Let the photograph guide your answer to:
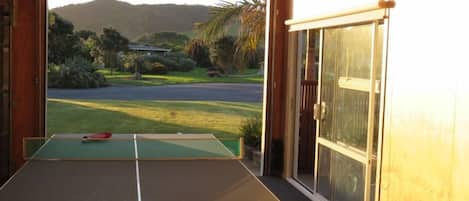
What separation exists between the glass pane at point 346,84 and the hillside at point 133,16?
795 cm

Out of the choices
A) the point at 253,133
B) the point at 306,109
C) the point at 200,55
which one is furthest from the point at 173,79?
the point at 306,109

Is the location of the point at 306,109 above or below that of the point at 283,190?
above

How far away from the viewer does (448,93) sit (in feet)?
11.7

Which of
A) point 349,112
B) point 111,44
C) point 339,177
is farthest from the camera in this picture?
point 111,44

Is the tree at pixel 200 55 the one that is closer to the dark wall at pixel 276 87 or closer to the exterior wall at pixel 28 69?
the dark wall at pixel 276 87

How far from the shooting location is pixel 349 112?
17.7 feet

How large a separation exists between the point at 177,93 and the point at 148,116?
167 centimetres

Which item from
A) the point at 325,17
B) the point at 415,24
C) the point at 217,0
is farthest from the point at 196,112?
the point at 415,24

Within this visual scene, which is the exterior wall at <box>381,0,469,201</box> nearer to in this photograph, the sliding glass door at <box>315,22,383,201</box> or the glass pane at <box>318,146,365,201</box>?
the sliding glass door at <box>315,22,383,201</box>

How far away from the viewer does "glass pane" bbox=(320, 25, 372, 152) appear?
5.05m

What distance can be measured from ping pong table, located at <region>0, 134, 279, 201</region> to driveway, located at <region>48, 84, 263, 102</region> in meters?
8.86

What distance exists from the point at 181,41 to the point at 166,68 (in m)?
0.87

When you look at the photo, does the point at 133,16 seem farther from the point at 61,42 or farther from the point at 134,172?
the point at 134,172

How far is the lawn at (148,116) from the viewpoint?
11.7m
